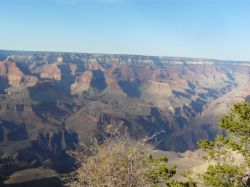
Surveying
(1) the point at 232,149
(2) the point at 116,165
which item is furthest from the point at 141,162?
(1) the point at 232,149

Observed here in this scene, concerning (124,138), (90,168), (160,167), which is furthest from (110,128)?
(160,167)

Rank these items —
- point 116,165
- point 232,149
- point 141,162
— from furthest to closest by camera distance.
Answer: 1. point 232,149
2. point 141,162
3. point 116,165

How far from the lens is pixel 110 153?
88.9ft

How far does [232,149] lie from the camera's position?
3219 centimetres

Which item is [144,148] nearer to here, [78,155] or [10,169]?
[78,155]

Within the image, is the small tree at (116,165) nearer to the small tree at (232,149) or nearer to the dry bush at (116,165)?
the dry bush at (116,165)

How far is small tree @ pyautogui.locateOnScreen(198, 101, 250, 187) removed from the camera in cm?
3100

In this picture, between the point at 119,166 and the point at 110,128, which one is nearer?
the point at 119,166

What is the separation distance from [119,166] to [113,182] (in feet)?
3.35

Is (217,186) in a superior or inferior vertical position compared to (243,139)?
inferior

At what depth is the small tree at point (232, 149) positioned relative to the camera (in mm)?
31000

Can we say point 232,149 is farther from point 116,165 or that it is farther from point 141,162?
point 116,165

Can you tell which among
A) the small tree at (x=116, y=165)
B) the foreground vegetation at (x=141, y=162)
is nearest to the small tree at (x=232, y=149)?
the foreground vegetation at (x=141, y=162)

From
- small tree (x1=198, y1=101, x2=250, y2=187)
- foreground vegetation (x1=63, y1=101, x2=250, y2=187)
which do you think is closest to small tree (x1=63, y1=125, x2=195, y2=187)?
foreground vegetation (x1=63, y1=101, x2=250, y2=187)
